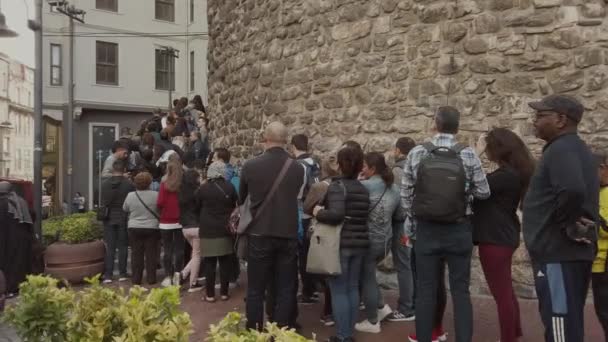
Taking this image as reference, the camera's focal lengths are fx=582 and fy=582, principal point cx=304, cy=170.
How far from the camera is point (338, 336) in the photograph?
16.5ft

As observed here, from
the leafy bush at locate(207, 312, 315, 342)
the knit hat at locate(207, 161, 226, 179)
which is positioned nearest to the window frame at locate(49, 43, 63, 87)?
the knit hat at locate(207, 161, 226, 179)

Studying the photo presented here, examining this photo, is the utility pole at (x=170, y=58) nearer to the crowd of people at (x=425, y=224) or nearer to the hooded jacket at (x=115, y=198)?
the hooded jacket at (x=115, y=198)

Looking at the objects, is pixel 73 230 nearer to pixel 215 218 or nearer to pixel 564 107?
pixel 215 218

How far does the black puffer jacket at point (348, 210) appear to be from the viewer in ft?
16.2

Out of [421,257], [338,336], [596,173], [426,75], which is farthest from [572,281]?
[426,75]

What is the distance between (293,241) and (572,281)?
2372mm

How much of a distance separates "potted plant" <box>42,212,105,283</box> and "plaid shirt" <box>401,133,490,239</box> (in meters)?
5.34

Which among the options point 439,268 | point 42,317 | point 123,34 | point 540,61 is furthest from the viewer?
point 123,34

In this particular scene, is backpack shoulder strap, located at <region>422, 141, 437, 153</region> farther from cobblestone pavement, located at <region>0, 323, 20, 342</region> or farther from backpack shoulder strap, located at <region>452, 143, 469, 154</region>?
cobblestone pavement, located at <region>0, 323, 20, 342</region>

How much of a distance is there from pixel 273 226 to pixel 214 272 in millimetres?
2167

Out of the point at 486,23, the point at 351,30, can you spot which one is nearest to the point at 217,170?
the point at 351,30

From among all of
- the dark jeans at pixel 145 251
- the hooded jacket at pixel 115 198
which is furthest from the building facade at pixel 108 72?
the dark jeans at pixel 145 251

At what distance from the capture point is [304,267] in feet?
21.0

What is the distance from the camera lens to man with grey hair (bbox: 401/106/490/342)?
4203 mm
